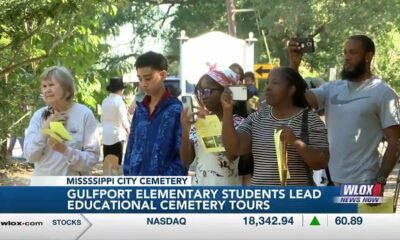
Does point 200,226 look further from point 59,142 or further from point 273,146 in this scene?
point 59,142

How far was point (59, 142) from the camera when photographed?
366 centimetres

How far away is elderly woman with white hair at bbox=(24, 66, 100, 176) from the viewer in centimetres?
370

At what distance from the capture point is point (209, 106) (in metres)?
3.61

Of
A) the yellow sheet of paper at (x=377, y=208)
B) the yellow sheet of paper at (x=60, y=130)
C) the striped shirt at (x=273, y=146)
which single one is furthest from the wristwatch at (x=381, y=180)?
the yellow sheet of paper at (x=60, y=130)

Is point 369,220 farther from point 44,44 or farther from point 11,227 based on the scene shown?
point 44,44

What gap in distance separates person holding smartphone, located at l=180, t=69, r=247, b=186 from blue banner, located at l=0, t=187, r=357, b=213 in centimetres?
12

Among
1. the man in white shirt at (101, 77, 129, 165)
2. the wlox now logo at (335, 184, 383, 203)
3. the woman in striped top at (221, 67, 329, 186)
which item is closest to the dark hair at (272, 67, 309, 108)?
the woman in striped top at (221, 67, 329, 186)

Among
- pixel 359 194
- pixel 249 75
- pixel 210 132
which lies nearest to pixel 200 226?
→ pixel 210 132

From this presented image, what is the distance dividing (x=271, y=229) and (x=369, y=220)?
41 cm

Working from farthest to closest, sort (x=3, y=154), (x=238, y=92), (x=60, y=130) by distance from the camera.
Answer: (x=3, y=154) < (x=60, y=130) < (x=238, y=92)

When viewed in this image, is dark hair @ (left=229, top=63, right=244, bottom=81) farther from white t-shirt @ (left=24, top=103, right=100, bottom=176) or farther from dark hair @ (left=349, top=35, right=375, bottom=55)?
white t-shirt @ (left=24, top=103, right=100, bottom=176)

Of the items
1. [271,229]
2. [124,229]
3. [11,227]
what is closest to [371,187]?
[271,229]

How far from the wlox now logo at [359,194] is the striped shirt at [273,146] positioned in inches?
6.0

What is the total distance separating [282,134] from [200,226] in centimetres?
53
